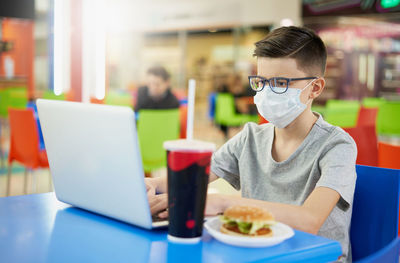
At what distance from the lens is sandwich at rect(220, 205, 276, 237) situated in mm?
988

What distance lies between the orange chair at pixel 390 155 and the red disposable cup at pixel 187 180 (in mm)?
1358

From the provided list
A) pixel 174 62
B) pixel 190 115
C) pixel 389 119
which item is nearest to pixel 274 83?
pixel 190 115

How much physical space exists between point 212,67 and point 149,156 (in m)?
10.1

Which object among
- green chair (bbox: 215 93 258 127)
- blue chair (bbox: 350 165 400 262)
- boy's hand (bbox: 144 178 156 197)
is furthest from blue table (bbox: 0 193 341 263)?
green chair (bbox: 215 93 258 127)

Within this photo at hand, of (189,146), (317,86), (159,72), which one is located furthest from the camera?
(159,72)

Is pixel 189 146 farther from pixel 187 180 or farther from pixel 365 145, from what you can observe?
pixel 365 145

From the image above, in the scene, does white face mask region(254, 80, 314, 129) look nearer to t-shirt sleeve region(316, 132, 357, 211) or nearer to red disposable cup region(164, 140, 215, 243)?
t-shirt sleeve region(316, 132, 357, 211)

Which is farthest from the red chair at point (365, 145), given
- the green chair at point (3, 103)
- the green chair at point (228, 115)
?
the green chair at point (3, 103)

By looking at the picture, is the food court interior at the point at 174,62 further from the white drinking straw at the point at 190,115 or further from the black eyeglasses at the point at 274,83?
the white drinking straw at the point at 190,115

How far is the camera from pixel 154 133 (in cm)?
402

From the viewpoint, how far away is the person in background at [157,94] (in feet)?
17.8

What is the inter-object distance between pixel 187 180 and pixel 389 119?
235 inches

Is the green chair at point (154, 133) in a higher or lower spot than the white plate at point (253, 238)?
lower

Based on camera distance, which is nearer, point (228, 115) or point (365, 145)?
point (365, 145)
